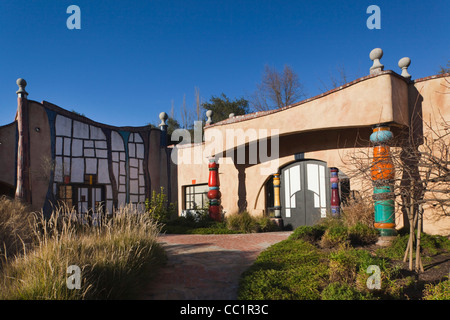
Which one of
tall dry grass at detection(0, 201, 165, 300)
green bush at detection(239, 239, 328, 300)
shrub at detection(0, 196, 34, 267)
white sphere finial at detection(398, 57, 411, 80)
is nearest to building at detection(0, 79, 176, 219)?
shrub at detection(0, 196, 34, 267)

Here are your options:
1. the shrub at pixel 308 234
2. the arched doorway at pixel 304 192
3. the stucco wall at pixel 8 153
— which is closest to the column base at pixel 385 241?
the shrub at pixel 308 234

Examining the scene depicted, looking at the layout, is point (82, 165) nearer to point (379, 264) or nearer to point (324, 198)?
point (324, 198)

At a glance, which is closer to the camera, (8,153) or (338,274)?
(338,274)

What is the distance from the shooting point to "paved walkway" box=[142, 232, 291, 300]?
377 cm

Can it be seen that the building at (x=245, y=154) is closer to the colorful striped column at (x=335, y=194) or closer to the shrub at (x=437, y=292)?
the colorful striped column at (x=335, y=194)

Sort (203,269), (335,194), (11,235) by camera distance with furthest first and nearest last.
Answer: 1. (335,194)
2. (11,235)
3. (203,269)

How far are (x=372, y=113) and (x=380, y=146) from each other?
0.73m

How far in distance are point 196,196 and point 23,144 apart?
632 centimetres

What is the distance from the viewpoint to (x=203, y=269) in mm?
4641

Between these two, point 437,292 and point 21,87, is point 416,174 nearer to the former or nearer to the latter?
point 437,292

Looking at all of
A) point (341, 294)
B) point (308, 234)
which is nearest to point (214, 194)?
point (308, 234)

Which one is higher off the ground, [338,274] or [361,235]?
[361,235]

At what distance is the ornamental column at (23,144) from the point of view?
34.1 ft

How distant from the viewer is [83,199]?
12.2 m
